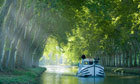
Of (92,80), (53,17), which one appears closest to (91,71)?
(92,80)

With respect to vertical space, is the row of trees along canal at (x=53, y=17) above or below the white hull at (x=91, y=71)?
above

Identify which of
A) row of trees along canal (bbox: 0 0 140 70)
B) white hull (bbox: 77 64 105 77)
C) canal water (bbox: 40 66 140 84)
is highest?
row of trees along canal (bbox: 0 0 140 70)

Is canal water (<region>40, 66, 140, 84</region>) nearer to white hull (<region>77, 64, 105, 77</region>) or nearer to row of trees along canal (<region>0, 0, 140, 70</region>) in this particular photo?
white hull (<region>77, 64, 105, 77</region>)

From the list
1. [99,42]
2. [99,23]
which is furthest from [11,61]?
[99,42]

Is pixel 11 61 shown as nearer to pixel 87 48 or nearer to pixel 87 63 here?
pixel 87 63

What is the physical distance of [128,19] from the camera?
92.0ft

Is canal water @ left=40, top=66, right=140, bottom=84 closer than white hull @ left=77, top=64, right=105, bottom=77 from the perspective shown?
Yes

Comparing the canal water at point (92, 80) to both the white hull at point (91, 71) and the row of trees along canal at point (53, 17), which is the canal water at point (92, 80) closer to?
the white hull at point (91, 71)

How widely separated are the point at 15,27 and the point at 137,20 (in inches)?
502

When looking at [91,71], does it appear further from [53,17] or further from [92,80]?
[53,17]

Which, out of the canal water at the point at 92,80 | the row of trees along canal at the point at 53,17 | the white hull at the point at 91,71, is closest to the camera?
the row of trees along canal at the point at 53,17

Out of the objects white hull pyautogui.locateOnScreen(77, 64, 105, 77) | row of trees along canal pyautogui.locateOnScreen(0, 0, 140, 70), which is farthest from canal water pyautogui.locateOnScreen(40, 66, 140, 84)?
row of trees along canal pyautogui.locateOnScreen(0, 0, 140, 70)

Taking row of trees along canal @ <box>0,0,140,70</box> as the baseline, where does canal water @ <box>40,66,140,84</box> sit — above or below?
below

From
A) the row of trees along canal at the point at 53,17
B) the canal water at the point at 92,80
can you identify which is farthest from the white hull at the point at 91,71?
the row of trees along canal at the point at 53,17
